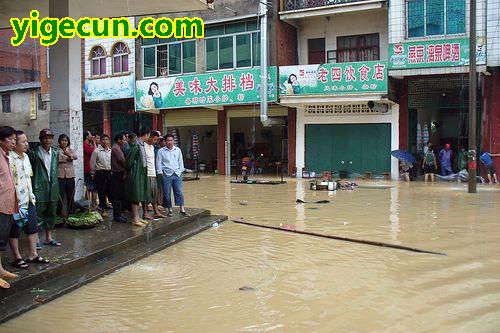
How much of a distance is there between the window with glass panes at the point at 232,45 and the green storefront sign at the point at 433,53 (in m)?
6.26

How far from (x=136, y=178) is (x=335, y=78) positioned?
14113 millimetres

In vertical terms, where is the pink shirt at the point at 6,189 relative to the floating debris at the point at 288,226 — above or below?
above

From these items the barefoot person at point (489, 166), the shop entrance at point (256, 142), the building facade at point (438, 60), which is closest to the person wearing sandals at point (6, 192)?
the building facade at point (438, 60)

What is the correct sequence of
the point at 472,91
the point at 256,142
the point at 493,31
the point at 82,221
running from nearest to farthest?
1. the point at 82,221
2. the point at 472,91
3. the point at 493,31
4. the point at 256,142

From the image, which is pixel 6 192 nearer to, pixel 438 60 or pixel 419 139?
pixel 438 60

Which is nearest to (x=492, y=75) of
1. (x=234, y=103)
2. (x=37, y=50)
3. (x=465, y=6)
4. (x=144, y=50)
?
(x=465, y=6)

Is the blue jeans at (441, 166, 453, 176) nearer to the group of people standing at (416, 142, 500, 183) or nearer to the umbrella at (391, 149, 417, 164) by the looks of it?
the group of people standing at (416, 142, 500, 183)

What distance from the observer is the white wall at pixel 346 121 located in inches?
845

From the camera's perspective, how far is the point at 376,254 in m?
7.09

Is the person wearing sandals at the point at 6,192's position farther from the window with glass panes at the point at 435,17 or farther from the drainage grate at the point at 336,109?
the drainage grate at the point at 336,109

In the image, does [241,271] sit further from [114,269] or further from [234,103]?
[234,103]

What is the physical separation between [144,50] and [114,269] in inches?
838

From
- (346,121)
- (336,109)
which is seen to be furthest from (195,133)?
(346,121)

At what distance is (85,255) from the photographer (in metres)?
6.24
